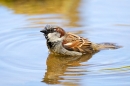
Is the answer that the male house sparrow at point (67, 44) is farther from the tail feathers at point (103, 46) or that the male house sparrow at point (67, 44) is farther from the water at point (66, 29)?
the water at point (66, 29)

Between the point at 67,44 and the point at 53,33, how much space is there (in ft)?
0.97

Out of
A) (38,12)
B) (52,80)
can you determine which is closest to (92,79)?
(52,80)

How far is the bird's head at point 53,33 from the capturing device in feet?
23.2

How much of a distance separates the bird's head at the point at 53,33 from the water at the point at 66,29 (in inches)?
10.2

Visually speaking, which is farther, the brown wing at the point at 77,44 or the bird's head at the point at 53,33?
the brown wing at the point at 77,44

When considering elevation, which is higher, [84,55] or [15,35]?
[15,35]

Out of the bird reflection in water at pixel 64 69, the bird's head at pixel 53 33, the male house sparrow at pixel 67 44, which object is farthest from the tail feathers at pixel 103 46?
the bird's head at pixel 53 33

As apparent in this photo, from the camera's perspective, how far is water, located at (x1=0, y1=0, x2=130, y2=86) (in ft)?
19.5

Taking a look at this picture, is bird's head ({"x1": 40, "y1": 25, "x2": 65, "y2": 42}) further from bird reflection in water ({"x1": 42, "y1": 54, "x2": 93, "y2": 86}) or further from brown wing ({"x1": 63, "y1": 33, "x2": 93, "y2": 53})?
bird reflection in water ({"x1": 42, "y1": 54, "x2": 93, "y2": 86})

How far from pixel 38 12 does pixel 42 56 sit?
7.50 ft

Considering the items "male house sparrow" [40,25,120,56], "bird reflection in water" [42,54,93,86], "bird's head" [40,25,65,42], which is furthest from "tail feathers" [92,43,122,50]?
"bird's head" [40,25,65,42]

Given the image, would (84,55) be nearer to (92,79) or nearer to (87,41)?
(87,41)

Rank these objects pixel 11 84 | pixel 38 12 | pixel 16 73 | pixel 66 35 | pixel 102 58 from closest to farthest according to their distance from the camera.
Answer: pixel 11 84, pixel 16 73, pixel 102 58, pixel 66 35, pixel 38 12

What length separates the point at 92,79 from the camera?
19.2 feet
